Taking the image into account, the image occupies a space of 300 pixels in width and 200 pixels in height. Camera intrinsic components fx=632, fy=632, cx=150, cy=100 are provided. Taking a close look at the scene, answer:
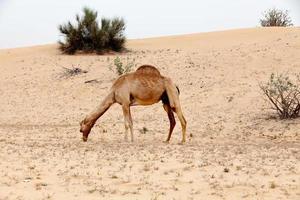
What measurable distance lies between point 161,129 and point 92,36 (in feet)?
51.3

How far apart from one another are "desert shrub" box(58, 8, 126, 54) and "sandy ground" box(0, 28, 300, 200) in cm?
93

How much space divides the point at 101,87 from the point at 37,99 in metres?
2.35

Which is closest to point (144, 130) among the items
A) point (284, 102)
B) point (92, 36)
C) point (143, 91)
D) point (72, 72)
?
point (143, 91)

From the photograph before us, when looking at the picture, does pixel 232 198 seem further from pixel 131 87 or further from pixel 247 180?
Result: pixel 131 87

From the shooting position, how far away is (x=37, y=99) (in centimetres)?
2259

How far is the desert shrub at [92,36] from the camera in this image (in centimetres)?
3083

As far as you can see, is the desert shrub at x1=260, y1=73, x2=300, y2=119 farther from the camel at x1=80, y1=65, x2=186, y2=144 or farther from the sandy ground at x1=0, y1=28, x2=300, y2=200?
the camel at x1=80, y1=65, x2=186, y2=144

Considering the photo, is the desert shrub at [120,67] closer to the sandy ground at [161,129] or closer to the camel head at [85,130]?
the sandy ground at [161,129]

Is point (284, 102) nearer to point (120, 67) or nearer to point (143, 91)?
point (143, 91)

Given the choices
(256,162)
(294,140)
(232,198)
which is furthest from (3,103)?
(232,198)

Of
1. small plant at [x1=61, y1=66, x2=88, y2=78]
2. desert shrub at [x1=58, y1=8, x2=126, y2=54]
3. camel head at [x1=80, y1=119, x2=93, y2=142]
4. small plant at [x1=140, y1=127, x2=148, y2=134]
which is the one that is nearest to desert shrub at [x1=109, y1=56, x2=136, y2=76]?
A: small plant at [x1=61, y1=66, x2=88, y2=78]

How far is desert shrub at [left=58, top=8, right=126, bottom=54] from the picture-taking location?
101ft

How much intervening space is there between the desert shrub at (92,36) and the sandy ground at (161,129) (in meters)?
0.93

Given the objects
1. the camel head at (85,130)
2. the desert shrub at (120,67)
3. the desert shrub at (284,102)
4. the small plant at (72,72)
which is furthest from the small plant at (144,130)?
the small plant at (72,72)
